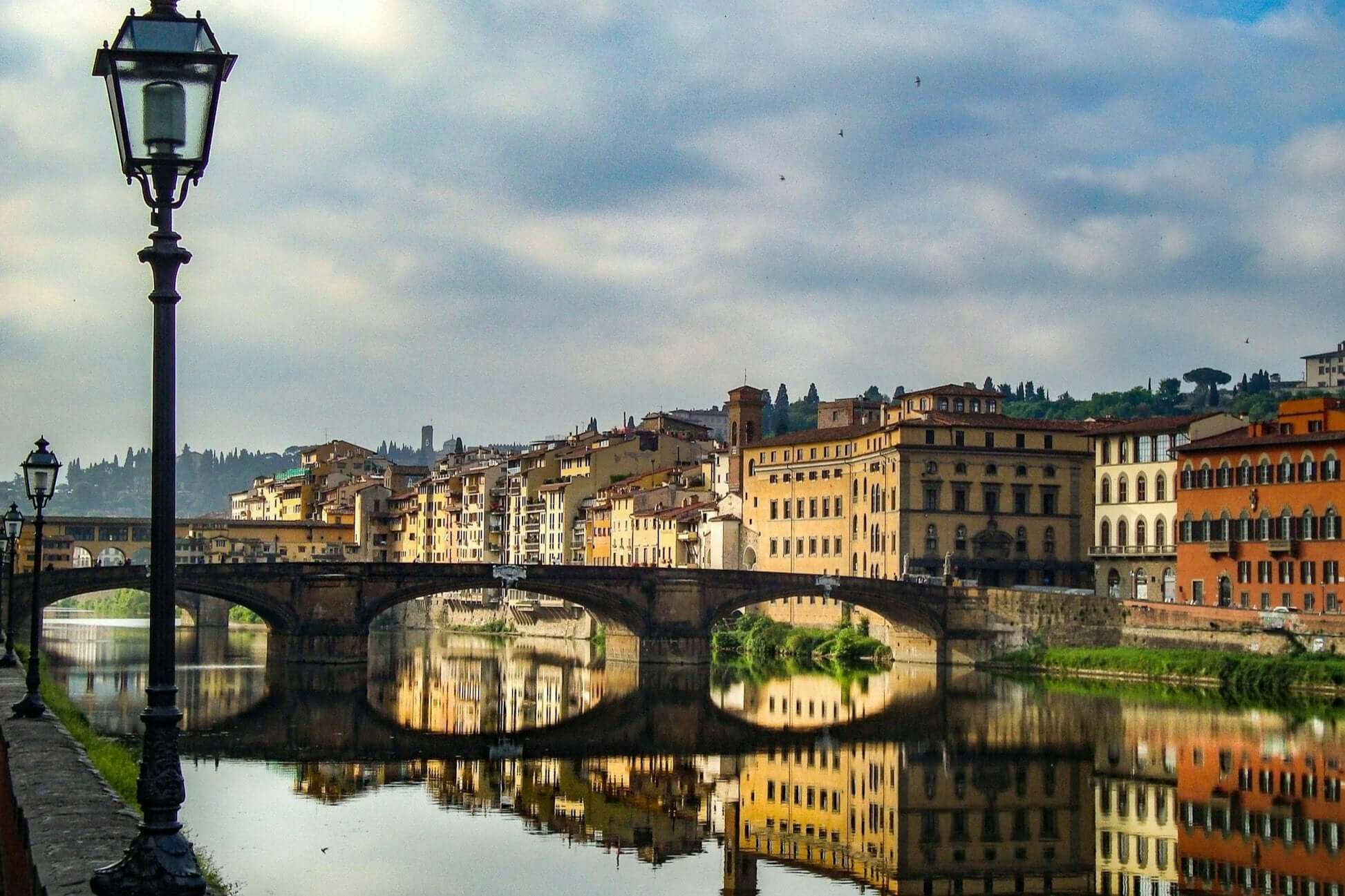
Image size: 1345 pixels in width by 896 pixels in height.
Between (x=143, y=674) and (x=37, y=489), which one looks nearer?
(x=37, y=489)

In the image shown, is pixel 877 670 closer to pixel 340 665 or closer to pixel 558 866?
pixel 340 665

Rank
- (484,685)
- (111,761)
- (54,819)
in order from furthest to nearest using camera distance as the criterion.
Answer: (484,685) < (111,761) < (54,819)

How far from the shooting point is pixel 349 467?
531ft

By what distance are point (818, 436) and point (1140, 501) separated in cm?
1945

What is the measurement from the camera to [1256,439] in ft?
221

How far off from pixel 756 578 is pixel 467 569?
12900mm

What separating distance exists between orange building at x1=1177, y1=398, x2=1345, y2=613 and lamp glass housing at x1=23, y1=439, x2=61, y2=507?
167ft

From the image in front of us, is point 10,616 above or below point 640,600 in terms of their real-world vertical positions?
above

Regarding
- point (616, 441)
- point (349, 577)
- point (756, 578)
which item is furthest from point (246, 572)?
point (616, 441)

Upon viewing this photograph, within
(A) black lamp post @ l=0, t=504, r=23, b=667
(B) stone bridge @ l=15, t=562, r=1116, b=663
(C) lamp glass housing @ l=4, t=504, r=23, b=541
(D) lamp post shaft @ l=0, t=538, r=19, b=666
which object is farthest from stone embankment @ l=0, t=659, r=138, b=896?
(B) stone bridge @ l=15, t=562, r=1116, b=663

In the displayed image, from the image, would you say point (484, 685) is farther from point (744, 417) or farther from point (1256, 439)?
point (744, 417)

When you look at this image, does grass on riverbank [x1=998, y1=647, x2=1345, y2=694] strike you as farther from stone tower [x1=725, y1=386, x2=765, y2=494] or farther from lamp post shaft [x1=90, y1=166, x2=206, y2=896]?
lamp post shaft [x1=90, y1=166, x2=206, y2=896]

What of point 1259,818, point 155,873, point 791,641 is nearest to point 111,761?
point 155,873

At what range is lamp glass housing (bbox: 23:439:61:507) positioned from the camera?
1981 centimetres
